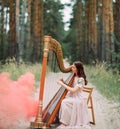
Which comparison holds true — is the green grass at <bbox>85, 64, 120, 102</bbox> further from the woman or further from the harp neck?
the harp neck

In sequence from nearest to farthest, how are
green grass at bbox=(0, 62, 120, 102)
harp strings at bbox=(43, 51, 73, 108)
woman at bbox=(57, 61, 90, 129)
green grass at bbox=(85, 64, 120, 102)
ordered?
harp strings at bbox=(43, 51, 73, 108)
woman at bbox=(57, 61, 90, 129)
green grass at bbox=(85, 64, 120, 102)
green grass at bbox=(0, 62, 120, 102)

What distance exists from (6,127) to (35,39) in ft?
65.3

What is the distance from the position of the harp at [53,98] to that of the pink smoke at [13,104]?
303 millimetres

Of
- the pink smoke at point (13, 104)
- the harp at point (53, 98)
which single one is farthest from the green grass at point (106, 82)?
the pink smoke at point (13, 104)

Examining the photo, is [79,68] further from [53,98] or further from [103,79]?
[103,79]

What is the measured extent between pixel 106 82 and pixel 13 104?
837cm

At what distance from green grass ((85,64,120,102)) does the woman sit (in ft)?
11.4

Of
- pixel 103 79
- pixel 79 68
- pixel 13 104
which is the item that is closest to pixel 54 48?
pixel 79 68

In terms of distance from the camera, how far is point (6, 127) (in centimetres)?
702

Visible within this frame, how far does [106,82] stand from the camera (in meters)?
15.1

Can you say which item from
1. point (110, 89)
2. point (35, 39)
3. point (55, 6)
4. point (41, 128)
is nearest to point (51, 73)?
point (41, 128)

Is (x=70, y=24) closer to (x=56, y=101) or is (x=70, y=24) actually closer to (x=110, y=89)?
(x=110, y=89)

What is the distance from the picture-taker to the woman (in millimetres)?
6906

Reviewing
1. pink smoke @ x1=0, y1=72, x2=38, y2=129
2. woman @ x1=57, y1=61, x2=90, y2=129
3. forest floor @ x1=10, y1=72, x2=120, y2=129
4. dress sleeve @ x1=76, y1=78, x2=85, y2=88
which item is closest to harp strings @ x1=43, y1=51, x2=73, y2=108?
forest floor @ x1=10, y1=72, x2=120, y2=129
